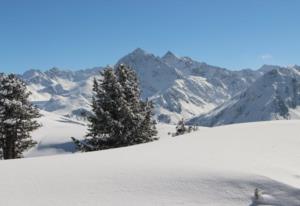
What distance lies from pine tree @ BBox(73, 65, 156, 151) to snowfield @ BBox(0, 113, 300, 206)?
19049mm

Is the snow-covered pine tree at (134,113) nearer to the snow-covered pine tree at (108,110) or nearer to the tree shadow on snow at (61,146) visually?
the snow-covered pine tree at (108,110)

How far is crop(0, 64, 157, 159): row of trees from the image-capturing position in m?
34.9

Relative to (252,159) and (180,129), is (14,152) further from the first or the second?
(252,159)

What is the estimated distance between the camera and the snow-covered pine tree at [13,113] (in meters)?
34.3

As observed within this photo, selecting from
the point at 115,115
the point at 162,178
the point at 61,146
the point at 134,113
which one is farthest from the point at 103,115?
the point at 162,178

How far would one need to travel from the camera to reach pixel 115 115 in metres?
38.5

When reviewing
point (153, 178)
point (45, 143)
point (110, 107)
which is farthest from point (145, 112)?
point (153, 178)

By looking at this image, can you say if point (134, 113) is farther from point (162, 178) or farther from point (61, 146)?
point (162, 178)

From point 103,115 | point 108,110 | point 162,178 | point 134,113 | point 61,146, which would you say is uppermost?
point 108,110

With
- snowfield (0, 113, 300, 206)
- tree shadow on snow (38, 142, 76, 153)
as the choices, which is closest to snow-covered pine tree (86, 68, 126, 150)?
tree shadow on snow (38, 142, 76, 153)

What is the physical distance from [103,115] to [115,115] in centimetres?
115

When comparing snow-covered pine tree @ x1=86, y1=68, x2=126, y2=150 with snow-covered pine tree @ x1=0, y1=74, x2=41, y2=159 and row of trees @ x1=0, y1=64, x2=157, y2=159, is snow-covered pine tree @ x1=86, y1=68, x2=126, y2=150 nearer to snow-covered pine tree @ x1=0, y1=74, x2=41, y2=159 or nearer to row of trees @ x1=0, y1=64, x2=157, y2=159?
row of trees @ x1=0, y1=64, x2=157, y2=159

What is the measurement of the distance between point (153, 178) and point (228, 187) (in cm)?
219

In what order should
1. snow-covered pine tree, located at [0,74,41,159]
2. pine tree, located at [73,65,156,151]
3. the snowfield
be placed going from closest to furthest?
the snowfield → snow-covered pine tree, located at [0,74,41,159] → pine tree, located at [73,65,156,151]
